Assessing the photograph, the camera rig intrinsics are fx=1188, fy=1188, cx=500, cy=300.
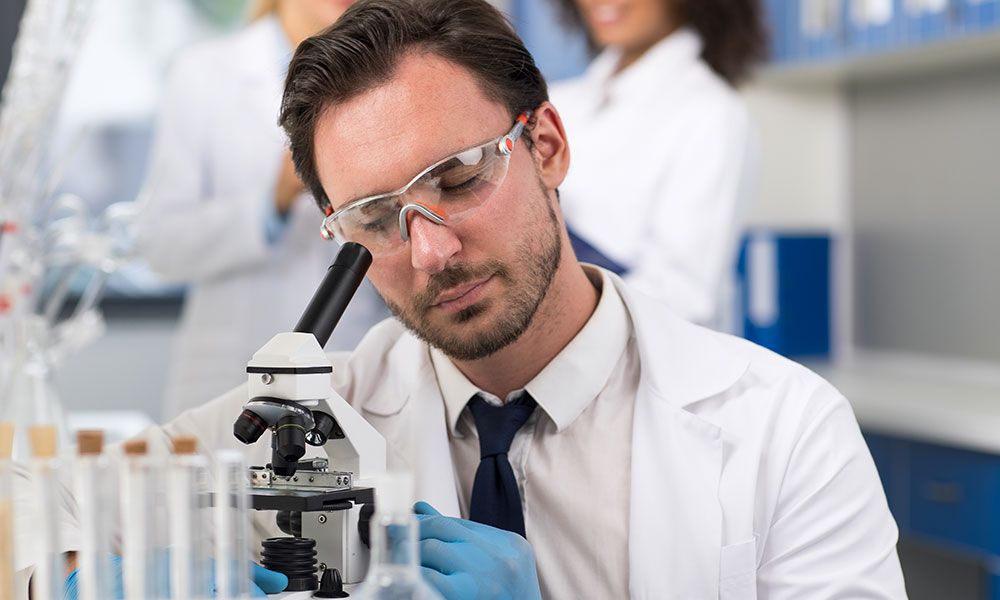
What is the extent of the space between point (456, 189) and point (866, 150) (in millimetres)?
2973

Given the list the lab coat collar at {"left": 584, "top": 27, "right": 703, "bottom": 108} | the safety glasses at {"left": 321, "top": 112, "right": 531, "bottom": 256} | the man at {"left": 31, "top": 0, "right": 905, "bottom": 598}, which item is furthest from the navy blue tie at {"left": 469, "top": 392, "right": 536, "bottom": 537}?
the lab coat collar at {"left": 584, "top": 27, "right": 703, "bottom": 108}

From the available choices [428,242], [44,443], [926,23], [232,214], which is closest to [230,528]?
[44,443]

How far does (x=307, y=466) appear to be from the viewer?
1019mm

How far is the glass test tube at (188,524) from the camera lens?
745 millimetres

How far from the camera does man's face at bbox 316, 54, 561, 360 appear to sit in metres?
1.27

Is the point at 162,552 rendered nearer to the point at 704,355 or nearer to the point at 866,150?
the point at 704,355

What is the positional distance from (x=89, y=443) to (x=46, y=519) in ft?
0.19

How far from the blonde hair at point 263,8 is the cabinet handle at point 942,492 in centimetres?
190

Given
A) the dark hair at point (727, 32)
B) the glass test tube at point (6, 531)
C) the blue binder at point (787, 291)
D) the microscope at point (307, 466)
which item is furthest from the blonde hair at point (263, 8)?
the glass test tube at point (6, 531)

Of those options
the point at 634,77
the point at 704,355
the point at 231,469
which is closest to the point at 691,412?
the point at 704,355

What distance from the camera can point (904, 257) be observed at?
3783 mm

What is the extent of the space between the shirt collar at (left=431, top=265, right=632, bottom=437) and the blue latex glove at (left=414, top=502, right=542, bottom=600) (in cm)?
35

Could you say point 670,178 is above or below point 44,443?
above

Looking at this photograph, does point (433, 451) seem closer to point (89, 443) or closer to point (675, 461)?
point (675, 461)
